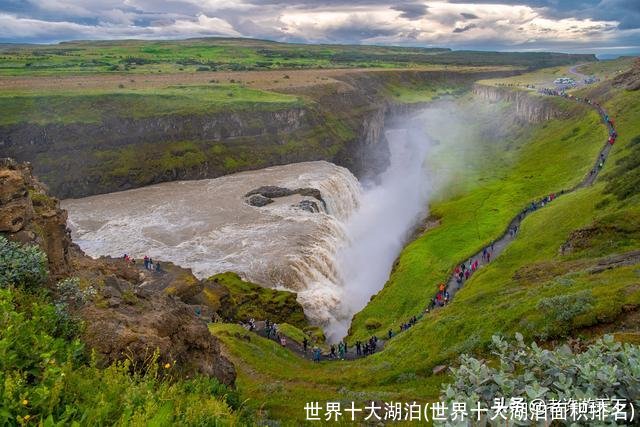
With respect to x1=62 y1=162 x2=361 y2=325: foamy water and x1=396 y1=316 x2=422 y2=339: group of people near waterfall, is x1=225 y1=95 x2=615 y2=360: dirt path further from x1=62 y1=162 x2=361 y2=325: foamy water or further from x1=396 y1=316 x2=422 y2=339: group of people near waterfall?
x1=62 y1=162 x2=361 y2=325: foamy water

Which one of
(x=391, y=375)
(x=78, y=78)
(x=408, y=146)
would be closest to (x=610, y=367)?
(x=391, y=375)

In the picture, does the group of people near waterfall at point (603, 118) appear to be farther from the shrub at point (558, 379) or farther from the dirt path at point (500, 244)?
the shrub at point (558, 379)

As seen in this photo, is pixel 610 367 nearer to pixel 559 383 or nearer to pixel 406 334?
pixel 559 383

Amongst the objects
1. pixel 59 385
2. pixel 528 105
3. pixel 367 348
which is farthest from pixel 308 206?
pixel 528 105

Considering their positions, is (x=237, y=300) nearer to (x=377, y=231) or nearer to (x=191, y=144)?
(x=377, y=231)

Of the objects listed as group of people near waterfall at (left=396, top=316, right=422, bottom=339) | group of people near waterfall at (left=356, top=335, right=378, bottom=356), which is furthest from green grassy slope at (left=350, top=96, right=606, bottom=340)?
group of people near waterfall at (left=356, top=335, right=378, bottom=356)

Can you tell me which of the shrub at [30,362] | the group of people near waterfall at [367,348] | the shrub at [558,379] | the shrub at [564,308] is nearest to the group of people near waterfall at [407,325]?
the group of people near waterfall at [367,348]

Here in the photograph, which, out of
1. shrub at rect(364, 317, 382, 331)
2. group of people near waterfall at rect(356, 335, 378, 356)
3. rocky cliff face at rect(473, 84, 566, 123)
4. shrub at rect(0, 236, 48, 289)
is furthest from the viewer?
rocky cliff face at rect(473, 84, 566, 123)

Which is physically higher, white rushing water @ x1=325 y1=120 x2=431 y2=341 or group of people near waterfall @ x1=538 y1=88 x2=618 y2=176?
group of people near waterfall @ x1=538 y1=88 x2=618 y2=176
